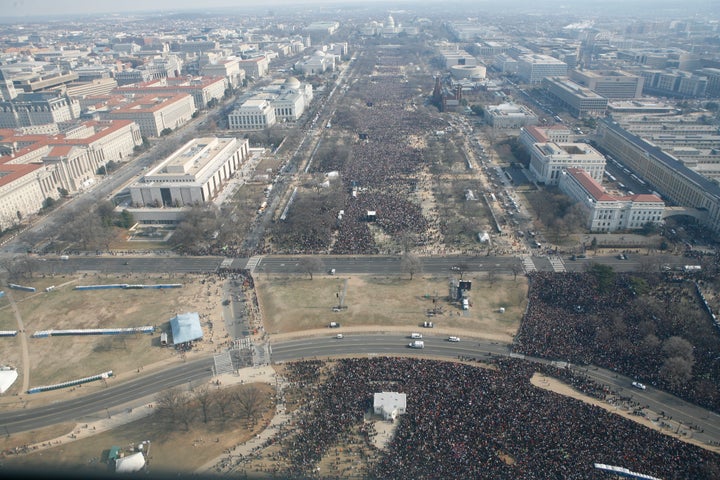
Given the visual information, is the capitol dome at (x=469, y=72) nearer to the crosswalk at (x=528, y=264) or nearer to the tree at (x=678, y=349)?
the crosswalk at (x=528, y=264)

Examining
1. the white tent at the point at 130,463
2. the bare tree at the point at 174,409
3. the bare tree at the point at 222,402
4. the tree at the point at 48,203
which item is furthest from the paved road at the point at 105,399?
the tree at the point at 48,203

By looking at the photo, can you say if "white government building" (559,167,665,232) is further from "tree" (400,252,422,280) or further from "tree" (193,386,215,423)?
"tree" (193,386,215,423)

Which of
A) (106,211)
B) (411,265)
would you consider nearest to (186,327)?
(411,265)

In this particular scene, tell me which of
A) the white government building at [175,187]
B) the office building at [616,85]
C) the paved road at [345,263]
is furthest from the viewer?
the office building at [616,85]

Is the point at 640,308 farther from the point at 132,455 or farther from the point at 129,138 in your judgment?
the point at 129,138

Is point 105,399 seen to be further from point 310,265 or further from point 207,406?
point 310,265

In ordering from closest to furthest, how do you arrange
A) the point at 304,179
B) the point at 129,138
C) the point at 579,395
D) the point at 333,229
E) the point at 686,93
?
1. the point at 579,395
2. the point at 333,229
3. the point at 304,179
4. the point at 129,138
5. the point at 686,93

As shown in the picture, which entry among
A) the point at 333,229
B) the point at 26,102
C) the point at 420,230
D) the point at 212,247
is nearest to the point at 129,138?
the point at 26,102
